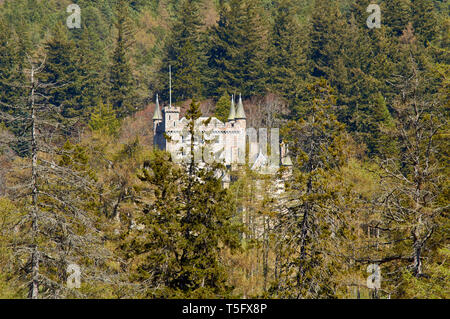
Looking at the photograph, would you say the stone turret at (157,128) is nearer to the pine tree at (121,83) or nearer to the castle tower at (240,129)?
the castle tower at (240,129)

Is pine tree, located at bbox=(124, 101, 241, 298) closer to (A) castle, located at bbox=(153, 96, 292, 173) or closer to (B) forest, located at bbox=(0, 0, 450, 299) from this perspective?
(B) forest, located at bbox=(0, 0, 450, 299)

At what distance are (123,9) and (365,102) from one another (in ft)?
105

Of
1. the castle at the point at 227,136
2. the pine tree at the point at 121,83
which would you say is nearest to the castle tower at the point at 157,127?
the castle at the point at 227,136

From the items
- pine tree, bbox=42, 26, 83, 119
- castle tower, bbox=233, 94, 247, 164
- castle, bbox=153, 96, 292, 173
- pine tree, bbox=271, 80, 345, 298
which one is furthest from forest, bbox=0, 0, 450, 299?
castle tower, bbox=233, 94, 247, 164

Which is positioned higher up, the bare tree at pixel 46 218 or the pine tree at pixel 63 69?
the pine tree at pixel 63 69

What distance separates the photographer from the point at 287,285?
58.4 ft

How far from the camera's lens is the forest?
17641mm

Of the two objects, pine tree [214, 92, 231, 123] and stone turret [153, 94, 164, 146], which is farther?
pine tree [214, 92, 231, 123]

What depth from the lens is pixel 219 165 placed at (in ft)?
69.1

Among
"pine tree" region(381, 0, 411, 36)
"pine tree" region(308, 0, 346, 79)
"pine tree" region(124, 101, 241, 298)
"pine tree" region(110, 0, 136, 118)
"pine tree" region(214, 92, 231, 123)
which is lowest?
"pine tree" region(124, 101, 241, 298)

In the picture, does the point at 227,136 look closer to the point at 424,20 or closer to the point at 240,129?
the point at 240,129

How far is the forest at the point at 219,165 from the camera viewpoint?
17.6 metres
